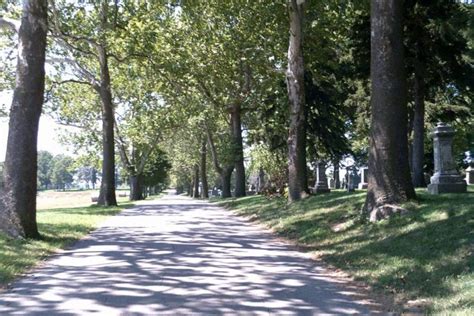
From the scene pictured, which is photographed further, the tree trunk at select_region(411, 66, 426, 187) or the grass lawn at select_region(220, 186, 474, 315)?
the tree trunk at select_region(411, 66, 426, 187)

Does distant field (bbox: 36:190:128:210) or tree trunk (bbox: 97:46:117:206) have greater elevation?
tree trunk (bbox: 97:46:117:206)

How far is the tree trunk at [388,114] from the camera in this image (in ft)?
38.0

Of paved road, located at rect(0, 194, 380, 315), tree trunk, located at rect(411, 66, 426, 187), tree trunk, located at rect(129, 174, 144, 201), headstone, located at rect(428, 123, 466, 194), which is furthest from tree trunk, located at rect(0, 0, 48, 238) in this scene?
tree trunk, located at rect(129, 174, 144, 201)

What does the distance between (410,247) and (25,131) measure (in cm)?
817

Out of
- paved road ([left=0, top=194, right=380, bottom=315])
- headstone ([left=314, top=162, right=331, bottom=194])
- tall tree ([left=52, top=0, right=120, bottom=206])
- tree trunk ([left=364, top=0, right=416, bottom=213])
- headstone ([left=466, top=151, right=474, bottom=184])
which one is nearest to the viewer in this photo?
paved road ([left=0, top=194, right=380, bottom=315])

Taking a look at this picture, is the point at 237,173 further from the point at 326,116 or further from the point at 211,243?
the point at 211,243

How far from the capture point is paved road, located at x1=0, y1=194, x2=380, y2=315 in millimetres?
6238

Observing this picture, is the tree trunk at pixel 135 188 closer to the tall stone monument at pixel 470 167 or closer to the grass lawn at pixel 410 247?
the tall stone monument at pixel 470 167

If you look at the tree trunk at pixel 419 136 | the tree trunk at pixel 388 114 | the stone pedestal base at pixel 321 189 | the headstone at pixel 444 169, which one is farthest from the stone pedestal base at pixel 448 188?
the stone pedestal base at pixel 321 189

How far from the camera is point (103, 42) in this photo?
74.8 ft

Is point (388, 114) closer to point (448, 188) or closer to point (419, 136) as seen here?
point (448, 188)

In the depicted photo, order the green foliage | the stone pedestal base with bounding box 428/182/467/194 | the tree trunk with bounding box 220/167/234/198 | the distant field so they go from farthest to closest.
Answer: the distant field < the tree trunk with bounding box 220/167/234/198 < the green foliage < the stone pedestal base with bounding box 428/182/467/194

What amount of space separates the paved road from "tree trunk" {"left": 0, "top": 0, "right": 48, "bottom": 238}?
4.56 feet

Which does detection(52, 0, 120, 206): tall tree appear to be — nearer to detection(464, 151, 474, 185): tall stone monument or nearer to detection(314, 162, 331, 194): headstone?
detection(314, 162, 331, 194): headstone
